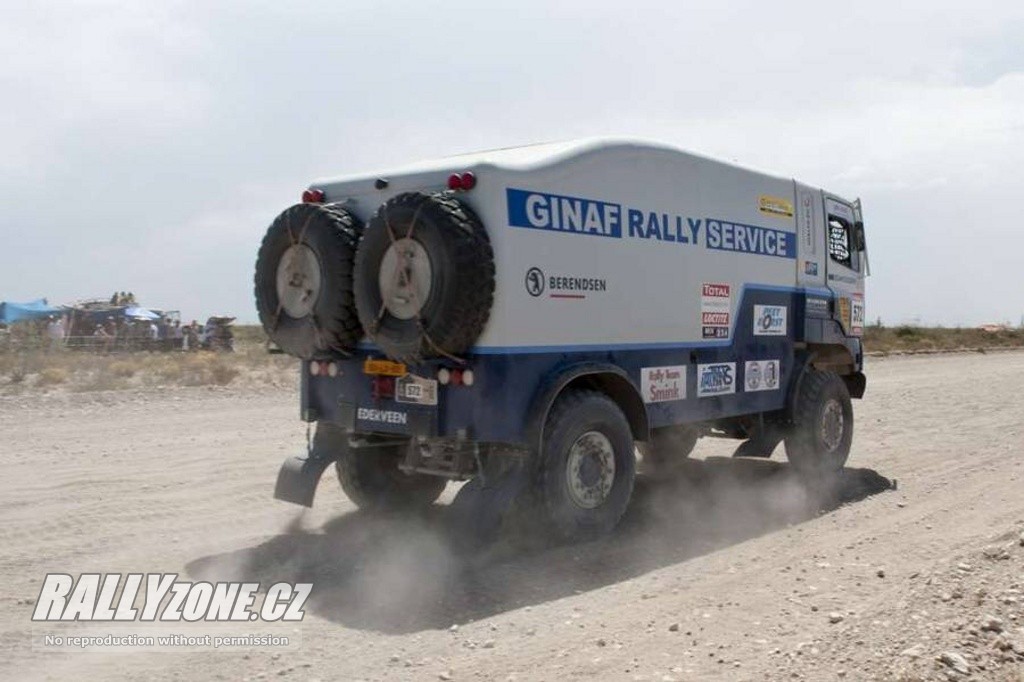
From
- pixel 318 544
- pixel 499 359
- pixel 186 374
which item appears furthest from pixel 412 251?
pixel 186 374

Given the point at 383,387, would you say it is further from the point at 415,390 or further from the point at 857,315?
the point at 857,315

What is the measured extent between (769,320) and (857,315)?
2.39m

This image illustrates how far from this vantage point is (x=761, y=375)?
959 cm

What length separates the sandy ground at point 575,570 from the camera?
4871mm

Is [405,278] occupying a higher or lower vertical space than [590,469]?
higher

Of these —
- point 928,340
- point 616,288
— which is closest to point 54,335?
point 616,288

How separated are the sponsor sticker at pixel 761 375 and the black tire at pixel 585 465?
215 cm

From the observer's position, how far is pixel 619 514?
25.2ft

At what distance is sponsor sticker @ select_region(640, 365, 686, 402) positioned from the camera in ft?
26.4

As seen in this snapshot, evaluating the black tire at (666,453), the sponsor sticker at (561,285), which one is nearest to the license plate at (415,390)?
the sponsor sticker at (561,285)

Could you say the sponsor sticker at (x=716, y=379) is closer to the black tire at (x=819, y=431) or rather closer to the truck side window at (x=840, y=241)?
the black tire at (x=819, y=431)

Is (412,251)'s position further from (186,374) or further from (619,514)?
(186,374)

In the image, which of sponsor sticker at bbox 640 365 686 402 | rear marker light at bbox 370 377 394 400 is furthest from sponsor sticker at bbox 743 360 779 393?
rear marker light at bbox 370 377 394 400

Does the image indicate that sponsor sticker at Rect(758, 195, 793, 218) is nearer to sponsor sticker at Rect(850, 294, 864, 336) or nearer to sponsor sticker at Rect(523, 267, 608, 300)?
sponsor sticker at Rect(850, 294, 864, 336)
